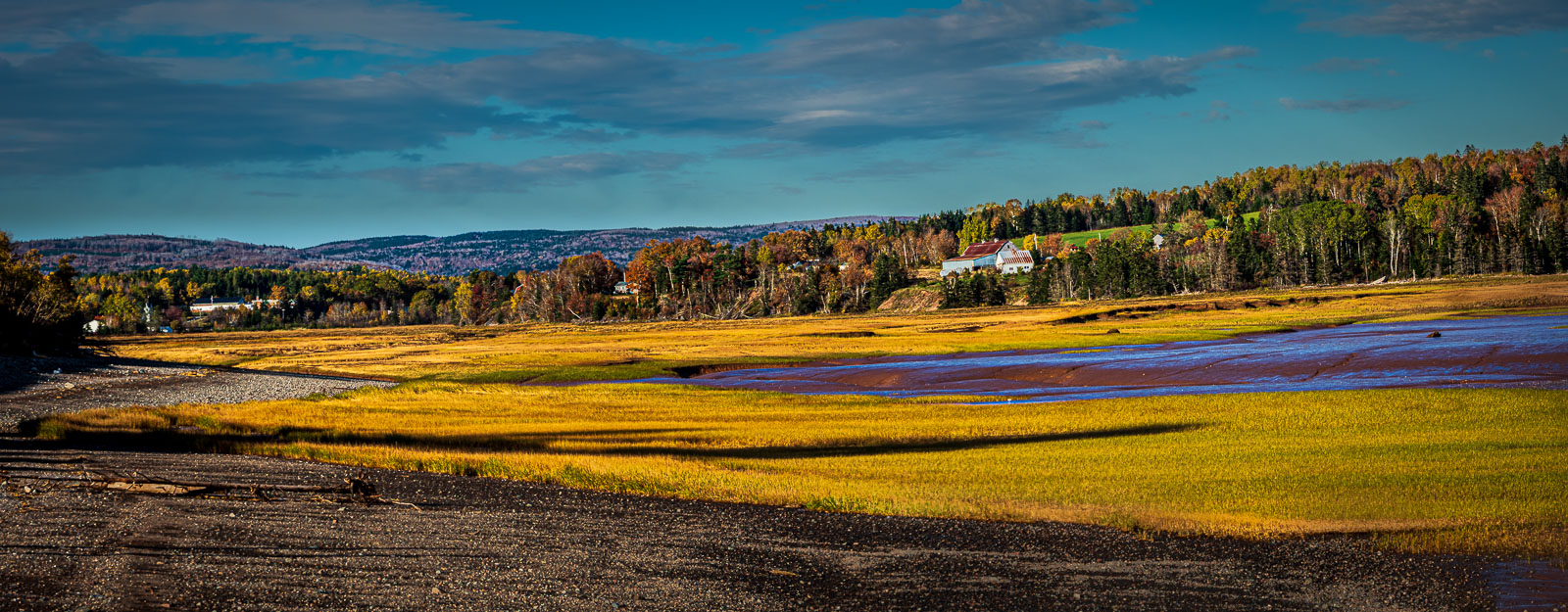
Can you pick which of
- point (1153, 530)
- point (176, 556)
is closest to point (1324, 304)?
point (1153, 530)

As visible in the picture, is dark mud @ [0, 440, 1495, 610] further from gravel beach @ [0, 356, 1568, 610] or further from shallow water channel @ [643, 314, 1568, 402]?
shallow water channel @ [643, 314, 1568, 402]

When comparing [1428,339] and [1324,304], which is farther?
[1324,304]

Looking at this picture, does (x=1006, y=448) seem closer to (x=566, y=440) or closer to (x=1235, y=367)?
(x=566, y=440)

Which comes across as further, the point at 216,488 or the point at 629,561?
the point at 216,488

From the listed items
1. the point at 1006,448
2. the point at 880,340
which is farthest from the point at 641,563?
the point at 880,340

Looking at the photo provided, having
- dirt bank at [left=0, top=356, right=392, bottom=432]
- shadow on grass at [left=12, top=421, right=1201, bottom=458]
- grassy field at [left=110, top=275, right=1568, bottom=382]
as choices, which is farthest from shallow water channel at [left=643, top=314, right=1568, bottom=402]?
dirt bank at [left=0, top=356, right=392, bottom=432]

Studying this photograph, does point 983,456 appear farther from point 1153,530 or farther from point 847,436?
point 1153,530

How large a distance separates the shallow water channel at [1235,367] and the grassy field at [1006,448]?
18.1 ft

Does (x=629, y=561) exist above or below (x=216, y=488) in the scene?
below

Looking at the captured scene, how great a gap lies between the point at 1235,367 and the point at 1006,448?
25.6 m

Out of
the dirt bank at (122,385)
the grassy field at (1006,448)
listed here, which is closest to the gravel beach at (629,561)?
the grassy field at (1006,448)

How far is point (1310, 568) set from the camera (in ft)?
47.5

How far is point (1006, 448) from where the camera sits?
26438 mm

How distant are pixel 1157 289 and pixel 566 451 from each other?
5820 inches
